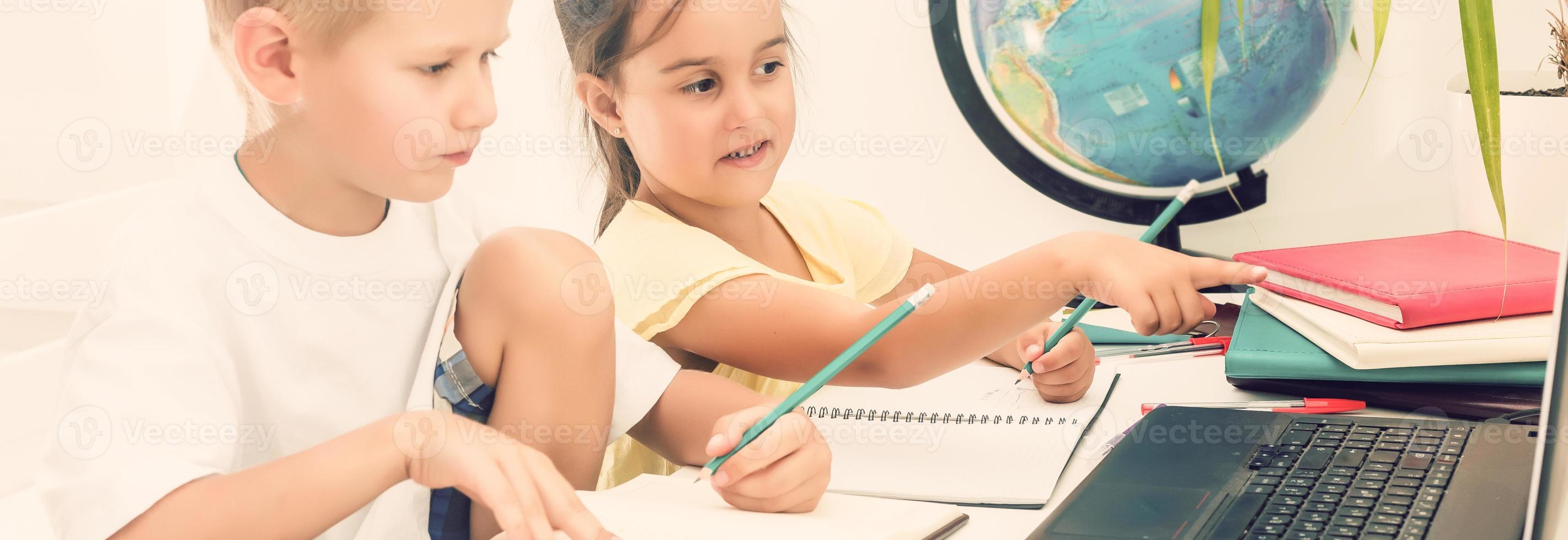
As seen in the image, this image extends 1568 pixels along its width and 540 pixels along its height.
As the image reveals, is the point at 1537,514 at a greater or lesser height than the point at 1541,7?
lesser

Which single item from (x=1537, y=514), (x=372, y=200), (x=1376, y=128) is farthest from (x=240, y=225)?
(x=1376, y=128)

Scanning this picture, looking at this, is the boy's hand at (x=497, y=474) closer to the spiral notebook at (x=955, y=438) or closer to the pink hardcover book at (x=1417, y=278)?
the spiral notebook at (x=955, y=438)

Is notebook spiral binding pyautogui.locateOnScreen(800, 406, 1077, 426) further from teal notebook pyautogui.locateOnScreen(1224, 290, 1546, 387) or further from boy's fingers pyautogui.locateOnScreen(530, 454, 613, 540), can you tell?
boy's fingers pyautogui.locateOnScreen(530, 454, 613, 540)

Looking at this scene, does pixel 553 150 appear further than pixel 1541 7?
Yes

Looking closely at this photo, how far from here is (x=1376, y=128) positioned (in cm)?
124

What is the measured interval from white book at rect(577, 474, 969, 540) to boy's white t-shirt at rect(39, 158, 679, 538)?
0.12 meters

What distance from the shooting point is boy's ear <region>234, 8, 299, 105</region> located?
0.51 m

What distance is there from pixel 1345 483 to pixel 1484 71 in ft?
0.63

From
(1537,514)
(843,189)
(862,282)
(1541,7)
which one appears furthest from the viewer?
(843,189)

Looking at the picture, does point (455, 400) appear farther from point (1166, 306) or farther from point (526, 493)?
point (1166, 306)

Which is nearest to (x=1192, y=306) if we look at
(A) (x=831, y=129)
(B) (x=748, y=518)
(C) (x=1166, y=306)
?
(C) (x=1166, y=306)

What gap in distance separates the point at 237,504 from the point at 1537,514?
0.50 m

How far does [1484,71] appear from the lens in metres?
0.50

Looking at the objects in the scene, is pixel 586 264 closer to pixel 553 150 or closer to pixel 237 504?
pixel 237 504
